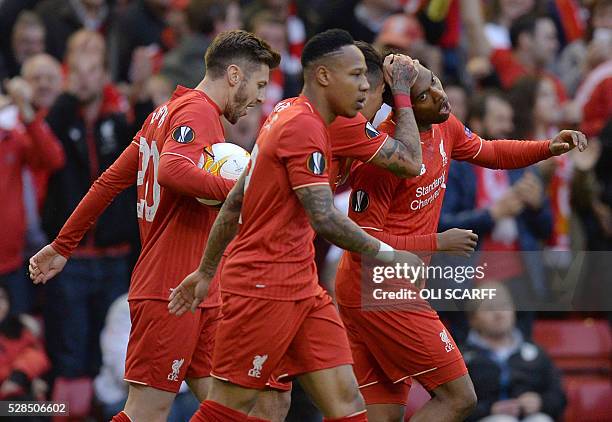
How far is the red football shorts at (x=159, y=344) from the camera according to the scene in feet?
24.2

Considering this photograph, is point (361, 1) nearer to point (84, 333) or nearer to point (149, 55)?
point (149, 55)

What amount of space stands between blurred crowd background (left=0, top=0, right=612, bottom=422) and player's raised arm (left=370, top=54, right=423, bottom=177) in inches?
102

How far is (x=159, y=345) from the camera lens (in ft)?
24.2

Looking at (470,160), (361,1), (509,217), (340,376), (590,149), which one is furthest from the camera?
(361,1)

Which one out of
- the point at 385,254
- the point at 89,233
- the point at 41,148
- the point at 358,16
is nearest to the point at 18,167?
the point at 41,148

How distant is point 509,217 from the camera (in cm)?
1053

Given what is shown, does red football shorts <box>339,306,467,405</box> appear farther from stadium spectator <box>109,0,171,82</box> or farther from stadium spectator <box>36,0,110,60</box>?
stadium spectator <box>36,0,110,60</box>

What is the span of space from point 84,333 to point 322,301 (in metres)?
4.34

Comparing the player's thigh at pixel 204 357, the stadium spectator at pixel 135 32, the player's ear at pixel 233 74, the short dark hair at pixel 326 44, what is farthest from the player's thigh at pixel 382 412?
the stadium spectator at pixel 135 32

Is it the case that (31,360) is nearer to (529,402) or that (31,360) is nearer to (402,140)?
(529,402)

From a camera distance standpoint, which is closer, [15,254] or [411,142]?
[411,142]

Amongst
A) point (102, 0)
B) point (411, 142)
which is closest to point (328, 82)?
point (411, 142)

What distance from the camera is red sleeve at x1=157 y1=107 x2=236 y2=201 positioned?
694 centimetres

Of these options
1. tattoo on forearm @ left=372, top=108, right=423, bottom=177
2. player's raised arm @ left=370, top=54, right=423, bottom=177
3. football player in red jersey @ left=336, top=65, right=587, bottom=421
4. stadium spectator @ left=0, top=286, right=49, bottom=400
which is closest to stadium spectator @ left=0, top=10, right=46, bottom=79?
stadium spectator @ left=0, top=286, right=49, bottom=400
